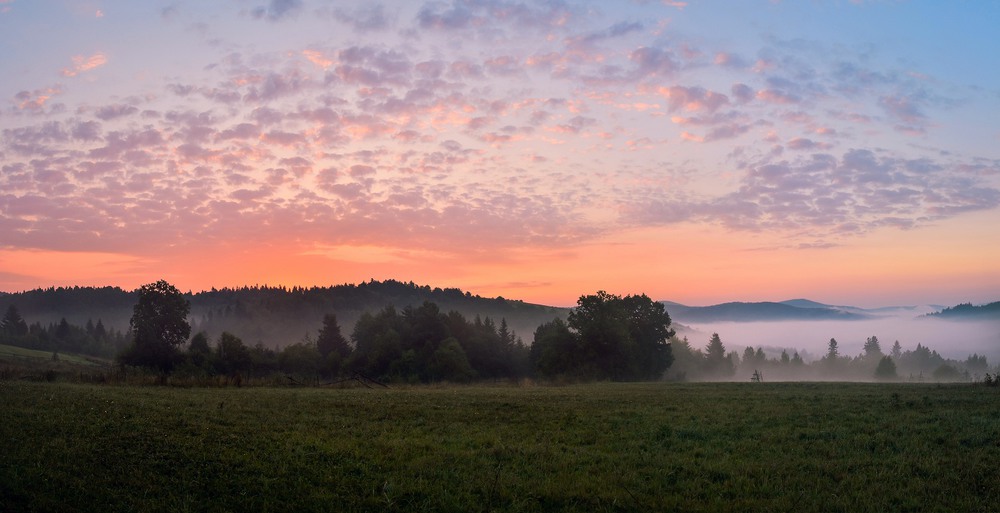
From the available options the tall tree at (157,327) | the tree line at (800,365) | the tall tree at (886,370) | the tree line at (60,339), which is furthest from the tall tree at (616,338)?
→ the tree line at (60,339)

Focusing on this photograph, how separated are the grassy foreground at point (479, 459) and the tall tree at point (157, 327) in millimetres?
53121

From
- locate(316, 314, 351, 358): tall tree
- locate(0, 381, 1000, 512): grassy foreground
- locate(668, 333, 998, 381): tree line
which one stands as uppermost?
locate(0, 381, 1000, 512): grassy foreground

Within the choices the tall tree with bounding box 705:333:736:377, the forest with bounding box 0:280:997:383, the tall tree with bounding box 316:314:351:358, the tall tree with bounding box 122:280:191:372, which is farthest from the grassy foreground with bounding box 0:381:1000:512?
the tall tree with bounding box 705:333:736:377

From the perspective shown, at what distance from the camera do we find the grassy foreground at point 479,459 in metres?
9.70

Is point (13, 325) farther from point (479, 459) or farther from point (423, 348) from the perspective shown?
point (479, 459)

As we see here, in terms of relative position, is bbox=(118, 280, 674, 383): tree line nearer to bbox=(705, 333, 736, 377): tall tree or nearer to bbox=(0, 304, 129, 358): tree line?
Result: bbox=(705, 333, 736, 377): tall tree

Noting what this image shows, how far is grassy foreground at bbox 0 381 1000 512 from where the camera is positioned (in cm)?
970

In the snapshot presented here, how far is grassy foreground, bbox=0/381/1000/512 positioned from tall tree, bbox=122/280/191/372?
5312 cm

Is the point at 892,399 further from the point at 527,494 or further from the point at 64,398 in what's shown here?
the point at 64,398

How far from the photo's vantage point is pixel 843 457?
1292 centimetres

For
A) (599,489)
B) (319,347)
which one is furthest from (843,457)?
(319,347)

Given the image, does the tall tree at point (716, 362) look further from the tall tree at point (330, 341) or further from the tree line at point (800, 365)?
the tall tree at point (330, 341)

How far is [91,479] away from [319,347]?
80.3 metres

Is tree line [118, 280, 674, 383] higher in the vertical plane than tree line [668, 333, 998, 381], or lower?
higher
